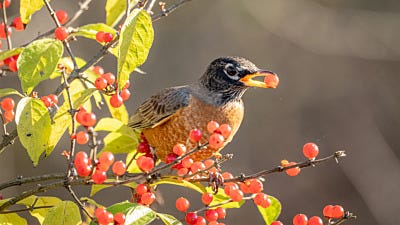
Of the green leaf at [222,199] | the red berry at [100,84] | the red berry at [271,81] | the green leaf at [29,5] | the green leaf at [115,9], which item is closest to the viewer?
the red berry at [100,84]

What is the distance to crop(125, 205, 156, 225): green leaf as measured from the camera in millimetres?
1547

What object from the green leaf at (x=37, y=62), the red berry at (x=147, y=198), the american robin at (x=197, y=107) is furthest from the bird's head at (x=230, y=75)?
the green leaf at (x=37, y=62)

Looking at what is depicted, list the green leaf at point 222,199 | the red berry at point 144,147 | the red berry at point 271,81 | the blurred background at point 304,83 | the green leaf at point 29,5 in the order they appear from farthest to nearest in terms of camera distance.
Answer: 1. the blurred background at point 304,83
2. the red berry at point 144,147
3. the red berry at point 271,81
4. the green leaf at point 222,199
5. the green leaf at point 29,5

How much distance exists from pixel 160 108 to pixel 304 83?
19.3 feet

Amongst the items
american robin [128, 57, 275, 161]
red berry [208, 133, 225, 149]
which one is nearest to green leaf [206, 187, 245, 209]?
red berry [208, 133, 225, 149]

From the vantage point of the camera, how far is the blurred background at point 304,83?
7828 mm

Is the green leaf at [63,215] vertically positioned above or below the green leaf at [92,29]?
below

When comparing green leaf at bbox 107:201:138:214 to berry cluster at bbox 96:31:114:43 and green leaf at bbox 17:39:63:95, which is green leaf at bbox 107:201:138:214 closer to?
green leaf at bbox 17:39:63:95

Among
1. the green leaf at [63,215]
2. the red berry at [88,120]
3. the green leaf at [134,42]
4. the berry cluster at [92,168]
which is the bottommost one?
the green leaf at [63,215]

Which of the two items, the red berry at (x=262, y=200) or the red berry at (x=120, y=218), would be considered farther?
the red berry at (x=262, y=200)

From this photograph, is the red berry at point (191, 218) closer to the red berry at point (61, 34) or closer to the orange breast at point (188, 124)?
the red berry at point (61, 34)

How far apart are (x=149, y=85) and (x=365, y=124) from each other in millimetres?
2831

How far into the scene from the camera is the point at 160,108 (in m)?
3.12

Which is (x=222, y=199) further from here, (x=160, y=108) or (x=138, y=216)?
(x=160, y=108)
